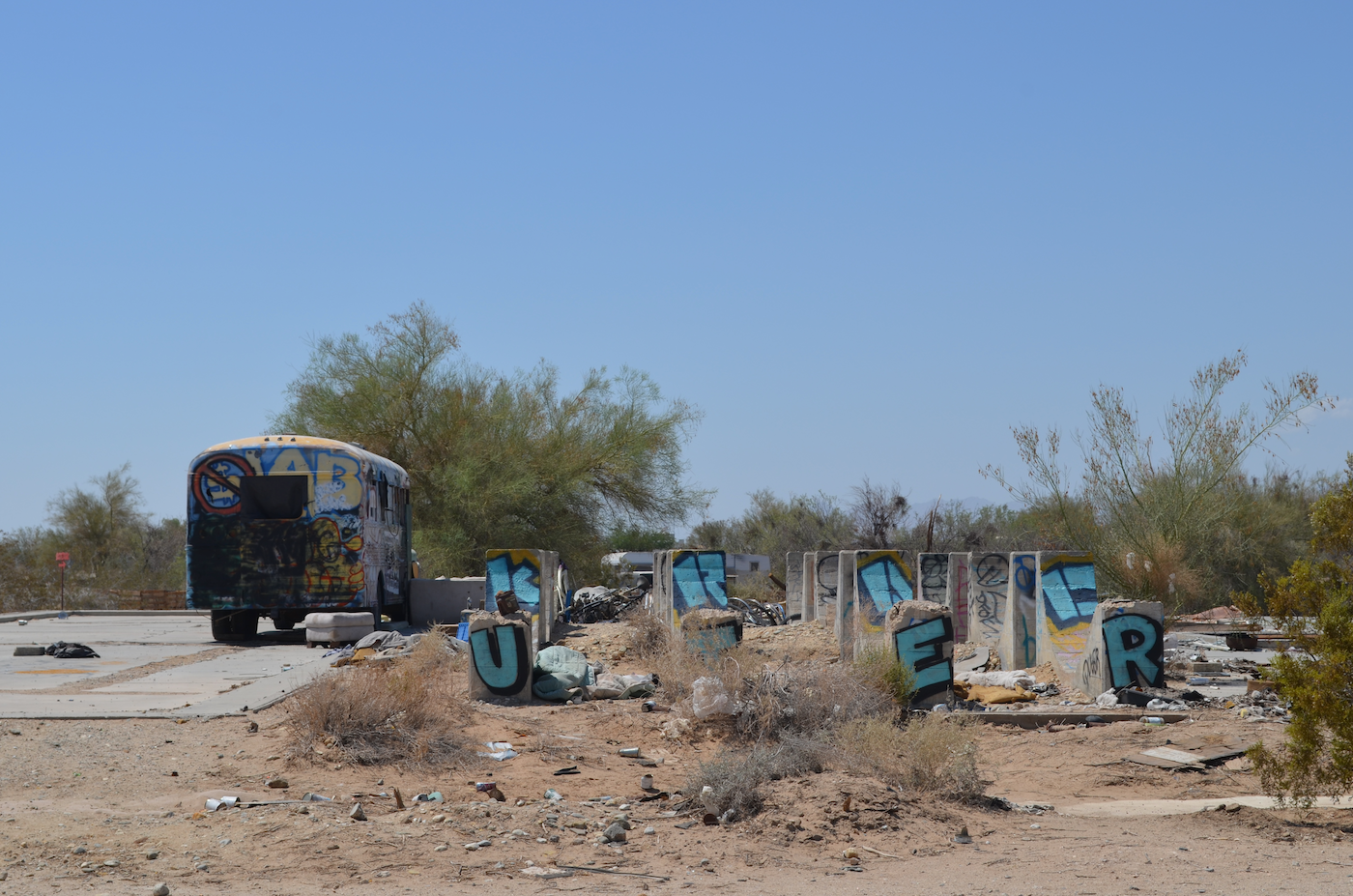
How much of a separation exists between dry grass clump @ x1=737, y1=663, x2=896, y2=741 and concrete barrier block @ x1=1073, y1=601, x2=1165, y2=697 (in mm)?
3601

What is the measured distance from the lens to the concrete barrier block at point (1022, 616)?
14.7m

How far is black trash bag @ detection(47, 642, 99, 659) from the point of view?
17327 mm

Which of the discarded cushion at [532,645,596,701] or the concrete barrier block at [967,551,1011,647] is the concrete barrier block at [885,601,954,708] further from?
the concrete barrier block at [967,551,1011,647]

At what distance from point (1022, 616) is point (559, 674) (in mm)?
6311

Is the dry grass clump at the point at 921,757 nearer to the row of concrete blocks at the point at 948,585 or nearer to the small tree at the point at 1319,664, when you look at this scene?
the small tree at the point at 1319,664

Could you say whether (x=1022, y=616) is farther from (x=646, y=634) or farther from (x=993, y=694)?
(x=646, y=634)

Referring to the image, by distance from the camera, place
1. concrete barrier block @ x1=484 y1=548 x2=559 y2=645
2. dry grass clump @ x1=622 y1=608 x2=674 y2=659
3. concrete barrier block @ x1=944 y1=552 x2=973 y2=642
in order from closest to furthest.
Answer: dry grass clump @ x1=622 y1=608 x2=674 y2=659 < concrete barrier block @ x1=484 y1=548 x2=559 y2=645 < concrete barrier block @ x1=944 y1=552 x2=973 y2=642

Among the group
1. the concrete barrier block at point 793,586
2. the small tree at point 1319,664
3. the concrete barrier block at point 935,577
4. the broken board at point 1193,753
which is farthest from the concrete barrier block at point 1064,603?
the concrete barrier block at point 793,586

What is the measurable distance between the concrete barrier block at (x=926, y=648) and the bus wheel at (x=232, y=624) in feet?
43.6

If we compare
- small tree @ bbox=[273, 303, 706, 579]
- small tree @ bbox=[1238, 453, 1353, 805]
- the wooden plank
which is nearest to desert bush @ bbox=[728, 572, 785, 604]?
small tree @ bbox=[273, 303, 706, 579]

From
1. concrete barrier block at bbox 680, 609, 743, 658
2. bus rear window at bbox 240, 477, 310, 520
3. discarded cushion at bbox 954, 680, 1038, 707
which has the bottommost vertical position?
discarded cushion at bbox 954, 680, 1038, 707

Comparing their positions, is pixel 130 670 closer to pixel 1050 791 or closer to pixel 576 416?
pixel 1050 791

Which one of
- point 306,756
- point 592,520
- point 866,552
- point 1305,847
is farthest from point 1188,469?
point 306,756

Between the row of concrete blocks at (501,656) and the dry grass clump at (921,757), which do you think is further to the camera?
the row of concrete blocks at (501,656)
